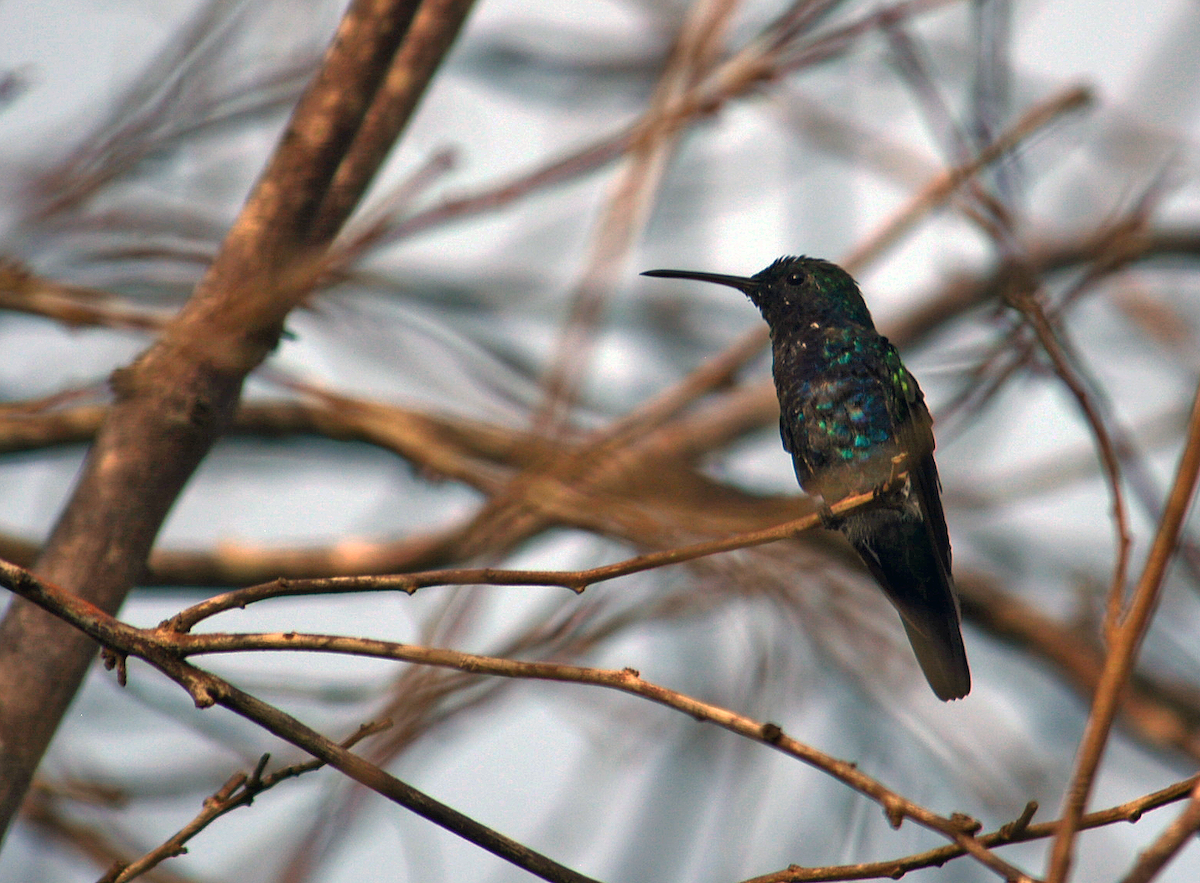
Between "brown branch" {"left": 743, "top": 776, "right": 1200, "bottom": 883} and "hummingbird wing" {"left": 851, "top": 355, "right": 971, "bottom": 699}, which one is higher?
"hummingbird wing" {"left": 851, "top": 355, "right": 971, "bottom": 699}

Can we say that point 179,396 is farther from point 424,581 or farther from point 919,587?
point 919,587

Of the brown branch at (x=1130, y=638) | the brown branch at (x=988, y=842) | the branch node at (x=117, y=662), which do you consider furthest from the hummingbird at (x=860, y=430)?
the branch node at (x=117, y=662)

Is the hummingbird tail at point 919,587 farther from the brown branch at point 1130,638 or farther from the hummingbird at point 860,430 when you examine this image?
the brown branch at point 1130,638

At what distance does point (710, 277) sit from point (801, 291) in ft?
1.28

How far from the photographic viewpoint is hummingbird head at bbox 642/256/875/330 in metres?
4.25

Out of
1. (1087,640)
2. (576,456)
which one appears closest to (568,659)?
(576,456)

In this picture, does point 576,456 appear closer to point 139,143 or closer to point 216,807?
point 216,807

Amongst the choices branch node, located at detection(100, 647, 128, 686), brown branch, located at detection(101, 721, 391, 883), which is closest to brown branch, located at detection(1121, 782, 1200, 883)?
brown branch, located at detection(101, 721, 391, 883)

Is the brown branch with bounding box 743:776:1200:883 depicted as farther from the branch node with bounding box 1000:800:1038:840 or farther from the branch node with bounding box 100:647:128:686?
the branch node with bounding box 100:647:128:686

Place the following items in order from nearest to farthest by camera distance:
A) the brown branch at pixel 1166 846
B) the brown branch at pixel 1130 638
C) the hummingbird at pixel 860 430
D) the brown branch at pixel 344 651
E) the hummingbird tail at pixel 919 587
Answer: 1. the brown branch at pixel 1166 846
2. the brown branch at pixel 1130 638
3. the brown branch at pixel 344 651
4. the hummingbird tail at pixel 919 587
5. the hummingbird at pixel 860 430

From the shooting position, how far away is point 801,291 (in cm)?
435

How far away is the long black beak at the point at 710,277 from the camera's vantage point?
4.40m

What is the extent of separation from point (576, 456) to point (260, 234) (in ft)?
3.73

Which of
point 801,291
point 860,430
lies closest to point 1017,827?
point 860,430
